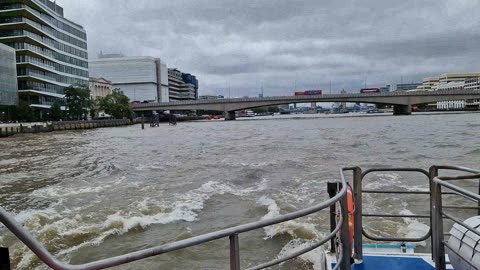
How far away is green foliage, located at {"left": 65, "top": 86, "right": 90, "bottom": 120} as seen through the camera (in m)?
87.4

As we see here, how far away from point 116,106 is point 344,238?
102 meters

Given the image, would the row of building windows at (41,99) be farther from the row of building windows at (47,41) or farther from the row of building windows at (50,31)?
the row of building windows at (50,31)

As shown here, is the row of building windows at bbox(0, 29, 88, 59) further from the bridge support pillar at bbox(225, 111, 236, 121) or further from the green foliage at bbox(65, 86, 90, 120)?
the bridge support pillar at bbox(225, 111, 236, 121)

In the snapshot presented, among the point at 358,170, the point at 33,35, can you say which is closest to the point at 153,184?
the point at 358,170

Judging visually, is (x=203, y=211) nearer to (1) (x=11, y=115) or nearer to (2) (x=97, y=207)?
(2) (x=97, y=207)

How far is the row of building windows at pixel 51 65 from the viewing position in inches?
3214

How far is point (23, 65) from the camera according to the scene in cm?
8119

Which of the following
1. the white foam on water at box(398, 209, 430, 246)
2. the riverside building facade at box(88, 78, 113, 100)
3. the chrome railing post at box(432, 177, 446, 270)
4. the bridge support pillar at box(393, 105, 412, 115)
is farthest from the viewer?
the riverside building facade at box(88, 78, 113, 100)

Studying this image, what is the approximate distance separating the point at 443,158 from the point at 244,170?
927 centimetres

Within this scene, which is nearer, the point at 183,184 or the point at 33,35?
the point at 183,184

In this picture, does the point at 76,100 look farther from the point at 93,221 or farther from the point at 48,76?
the point at 93,221

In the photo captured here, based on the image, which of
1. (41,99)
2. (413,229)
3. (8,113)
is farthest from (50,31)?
(413,229)

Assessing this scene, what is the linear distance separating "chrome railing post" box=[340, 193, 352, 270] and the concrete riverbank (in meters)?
55.5

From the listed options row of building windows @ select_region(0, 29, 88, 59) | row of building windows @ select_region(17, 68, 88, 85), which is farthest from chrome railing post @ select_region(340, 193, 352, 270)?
row of building windows @ select_region(0, 29, 88, 59)
